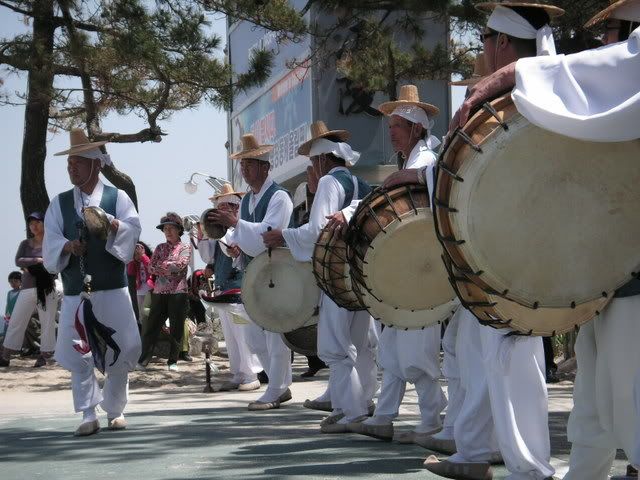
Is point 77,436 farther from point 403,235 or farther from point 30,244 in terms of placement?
point 30,244

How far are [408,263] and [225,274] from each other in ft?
19.0

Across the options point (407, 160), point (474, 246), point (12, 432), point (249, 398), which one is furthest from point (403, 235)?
point (249, 398)

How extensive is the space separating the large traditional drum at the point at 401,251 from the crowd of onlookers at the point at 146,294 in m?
7.32

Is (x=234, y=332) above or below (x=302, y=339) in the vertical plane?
above

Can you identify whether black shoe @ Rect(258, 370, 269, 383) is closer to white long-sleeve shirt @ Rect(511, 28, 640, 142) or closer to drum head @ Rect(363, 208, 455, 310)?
drum head @ Rect(363, 208, 455, 310)

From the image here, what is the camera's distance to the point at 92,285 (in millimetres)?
8234

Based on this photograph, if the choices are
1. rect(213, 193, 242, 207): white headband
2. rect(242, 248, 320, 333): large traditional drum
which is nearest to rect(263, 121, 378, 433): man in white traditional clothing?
rect(242, 248, 320, 333): large traditional drum

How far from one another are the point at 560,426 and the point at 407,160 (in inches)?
75.6

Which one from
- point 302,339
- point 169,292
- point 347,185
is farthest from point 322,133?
point 169,292

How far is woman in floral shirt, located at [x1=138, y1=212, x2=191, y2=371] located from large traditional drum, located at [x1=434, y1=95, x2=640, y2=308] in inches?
408

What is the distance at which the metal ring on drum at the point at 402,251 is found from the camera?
592cm

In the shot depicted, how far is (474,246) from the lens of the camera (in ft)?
12.8

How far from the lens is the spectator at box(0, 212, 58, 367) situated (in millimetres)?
14633

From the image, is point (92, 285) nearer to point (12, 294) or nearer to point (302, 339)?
point (302, 339)
